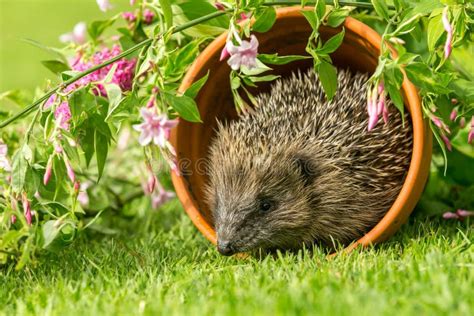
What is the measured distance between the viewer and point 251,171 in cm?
336

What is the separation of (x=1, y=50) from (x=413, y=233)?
294 inches

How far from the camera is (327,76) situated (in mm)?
3137

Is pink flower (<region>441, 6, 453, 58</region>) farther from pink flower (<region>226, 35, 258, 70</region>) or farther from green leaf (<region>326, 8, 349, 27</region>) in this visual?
pink flower (<region>226, 35, 258, 70</region>)

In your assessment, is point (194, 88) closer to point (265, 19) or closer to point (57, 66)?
point (265, 19)

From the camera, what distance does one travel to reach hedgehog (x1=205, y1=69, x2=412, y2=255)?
3.35 metres

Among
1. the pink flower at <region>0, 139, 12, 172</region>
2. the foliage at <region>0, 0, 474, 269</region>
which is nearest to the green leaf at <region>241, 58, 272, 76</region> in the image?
the foliage at <region>0, 0, 474, 269</region>

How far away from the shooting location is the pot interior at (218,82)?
11.7 ft

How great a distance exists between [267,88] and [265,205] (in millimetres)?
951

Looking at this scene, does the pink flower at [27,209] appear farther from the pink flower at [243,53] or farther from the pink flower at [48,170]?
→ the pink flower at [243,53]

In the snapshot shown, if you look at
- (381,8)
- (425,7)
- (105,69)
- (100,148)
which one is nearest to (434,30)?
(425,7)

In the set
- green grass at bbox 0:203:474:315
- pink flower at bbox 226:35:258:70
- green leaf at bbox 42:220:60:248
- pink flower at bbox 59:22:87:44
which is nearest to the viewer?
green grass at bbox 0:203:474:315

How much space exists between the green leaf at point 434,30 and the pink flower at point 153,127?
105 cm

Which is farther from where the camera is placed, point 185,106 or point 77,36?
point 77,36

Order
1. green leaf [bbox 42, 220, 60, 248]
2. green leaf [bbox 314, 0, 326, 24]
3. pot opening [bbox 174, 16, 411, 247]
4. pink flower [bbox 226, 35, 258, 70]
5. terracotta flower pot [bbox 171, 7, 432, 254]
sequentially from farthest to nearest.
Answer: pot opening [bbox 174, 16, 411, 247] → terracotta flower pot [bbox 171, 7, 432, 254] → green leaf [bbox 314, 0, 326, 24] → green leaf [bbox 42, 220, 60, 248] → pink flower [bbox 226, 35, 258, 70]
